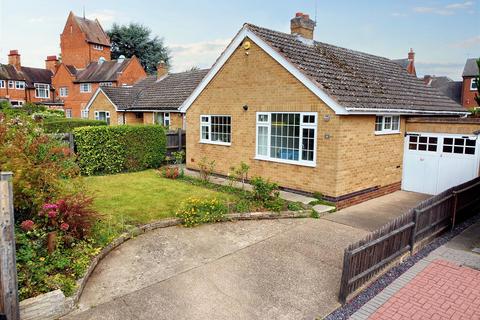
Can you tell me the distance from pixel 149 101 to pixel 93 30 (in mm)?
36404

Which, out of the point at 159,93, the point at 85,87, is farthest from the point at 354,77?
the point at 85,87

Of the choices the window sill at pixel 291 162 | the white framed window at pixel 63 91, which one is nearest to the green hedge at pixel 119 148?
the window sill at pixel 291 162

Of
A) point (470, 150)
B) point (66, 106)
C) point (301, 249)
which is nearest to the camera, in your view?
point (301, 249)

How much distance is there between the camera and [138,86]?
103ft

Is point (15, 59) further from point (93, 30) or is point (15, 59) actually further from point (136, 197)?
point (136, 197)

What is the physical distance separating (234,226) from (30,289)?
5.07m

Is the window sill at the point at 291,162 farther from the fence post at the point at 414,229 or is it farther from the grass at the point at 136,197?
the fence post at the point at 414,229

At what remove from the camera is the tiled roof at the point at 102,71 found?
149 ft

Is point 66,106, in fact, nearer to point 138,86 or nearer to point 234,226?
point 138,86

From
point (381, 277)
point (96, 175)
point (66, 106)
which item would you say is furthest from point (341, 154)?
point (66, 106)

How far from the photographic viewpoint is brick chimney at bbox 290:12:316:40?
1491cm

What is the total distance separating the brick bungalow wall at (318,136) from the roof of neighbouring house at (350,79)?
445 mm

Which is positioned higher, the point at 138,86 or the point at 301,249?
the point at 138,86

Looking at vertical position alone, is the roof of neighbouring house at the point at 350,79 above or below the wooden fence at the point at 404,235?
above
